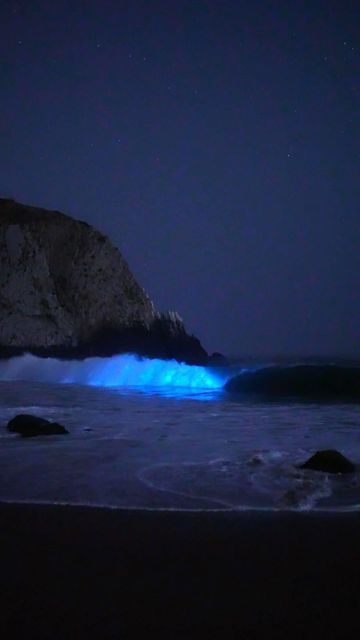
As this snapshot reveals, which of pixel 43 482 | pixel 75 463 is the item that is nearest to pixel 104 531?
pixel 43 482

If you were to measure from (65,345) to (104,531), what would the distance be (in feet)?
82.4

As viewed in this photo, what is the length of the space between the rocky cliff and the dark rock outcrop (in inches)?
917

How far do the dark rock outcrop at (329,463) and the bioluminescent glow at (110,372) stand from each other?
18.7 metres

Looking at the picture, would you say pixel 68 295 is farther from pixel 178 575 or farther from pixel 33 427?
pixel 178 575

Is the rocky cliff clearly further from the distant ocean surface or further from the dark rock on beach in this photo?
the dark rock on beach

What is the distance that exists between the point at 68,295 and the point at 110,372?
6.17 metres

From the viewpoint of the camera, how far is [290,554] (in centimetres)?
294

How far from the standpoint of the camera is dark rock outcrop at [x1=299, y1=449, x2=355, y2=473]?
5.17 metres

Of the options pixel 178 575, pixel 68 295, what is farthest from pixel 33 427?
pixel 68 295

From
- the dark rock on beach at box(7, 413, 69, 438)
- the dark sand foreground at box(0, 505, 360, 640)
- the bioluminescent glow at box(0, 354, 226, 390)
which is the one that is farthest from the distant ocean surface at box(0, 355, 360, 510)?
the bioluminescent glow at box(0, 354, 226, 390)

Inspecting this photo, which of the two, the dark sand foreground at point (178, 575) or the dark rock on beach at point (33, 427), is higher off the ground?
the dark rock on beach at point (33, 427)

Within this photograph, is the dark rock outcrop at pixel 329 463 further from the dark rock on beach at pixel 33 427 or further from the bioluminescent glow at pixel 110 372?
the bioluminescent glow at pixel 110 372

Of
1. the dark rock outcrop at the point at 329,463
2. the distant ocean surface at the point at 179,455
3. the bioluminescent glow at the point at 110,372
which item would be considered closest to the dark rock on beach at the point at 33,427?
the distant ocean surface at the point at 179,455

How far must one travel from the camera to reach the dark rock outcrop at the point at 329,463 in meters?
5.17
